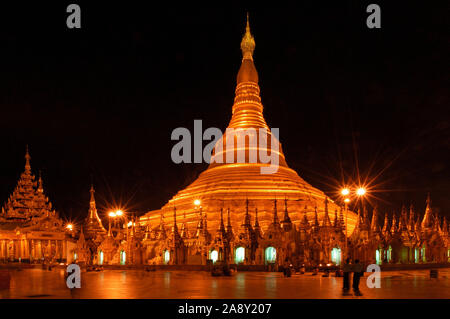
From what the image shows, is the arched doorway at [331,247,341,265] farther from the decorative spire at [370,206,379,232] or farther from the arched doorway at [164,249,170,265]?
the arched doorway at [164,249,170,265]

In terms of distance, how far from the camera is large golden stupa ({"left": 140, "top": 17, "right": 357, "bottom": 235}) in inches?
1927

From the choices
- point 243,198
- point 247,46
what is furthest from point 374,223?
point 247,46

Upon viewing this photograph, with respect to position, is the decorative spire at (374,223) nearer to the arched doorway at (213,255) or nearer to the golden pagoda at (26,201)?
the arched doorway at (213,255)

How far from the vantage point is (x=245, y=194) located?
52.3 metres

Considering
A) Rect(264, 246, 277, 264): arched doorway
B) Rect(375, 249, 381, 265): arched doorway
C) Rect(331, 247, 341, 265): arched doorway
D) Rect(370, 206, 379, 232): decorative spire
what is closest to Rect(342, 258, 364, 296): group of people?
Rect(331, 247, 341, 265): arched doorway

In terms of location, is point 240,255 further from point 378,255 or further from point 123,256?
point 123,256

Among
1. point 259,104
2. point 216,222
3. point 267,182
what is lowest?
point 216,222

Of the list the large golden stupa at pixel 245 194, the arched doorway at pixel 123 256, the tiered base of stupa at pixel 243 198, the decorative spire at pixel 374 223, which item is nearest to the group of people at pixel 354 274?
the decorative spire at pixel 374 223

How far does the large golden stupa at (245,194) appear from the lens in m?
48.9

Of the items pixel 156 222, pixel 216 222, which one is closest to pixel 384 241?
pixel 216 222

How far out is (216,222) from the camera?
156 ft

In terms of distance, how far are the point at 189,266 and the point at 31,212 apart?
4580 cm
